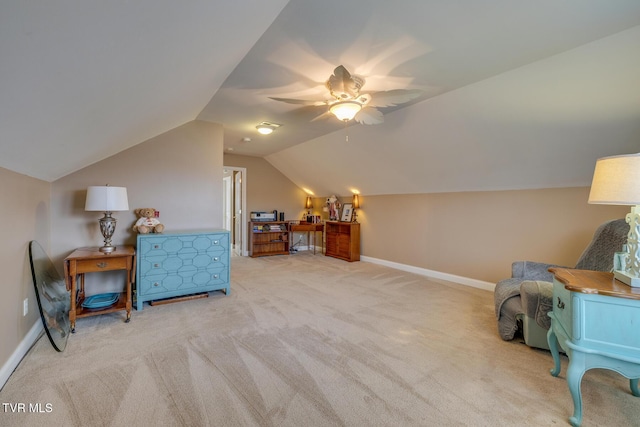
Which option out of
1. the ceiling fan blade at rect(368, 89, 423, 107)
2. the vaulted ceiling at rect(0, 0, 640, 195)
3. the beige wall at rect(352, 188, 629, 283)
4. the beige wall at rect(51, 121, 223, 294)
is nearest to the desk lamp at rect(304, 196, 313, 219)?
the beige wall at rect(352, 188, 629, 283)

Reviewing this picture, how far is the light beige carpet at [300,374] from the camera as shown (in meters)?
1.50

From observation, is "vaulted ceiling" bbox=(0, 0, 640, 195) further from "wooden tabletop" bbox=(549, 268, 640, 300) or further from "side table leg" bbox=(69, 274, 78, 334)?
"wooden tabletop" bbox=(549, 268, 640, 300)

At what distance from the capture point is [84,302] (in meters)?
2.70

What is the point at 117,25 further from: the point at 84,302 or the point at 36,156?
the point at 84,302

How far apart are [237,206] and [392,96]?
4960 millimetres

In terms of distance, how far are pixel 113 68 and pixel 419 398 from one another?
2397 mm

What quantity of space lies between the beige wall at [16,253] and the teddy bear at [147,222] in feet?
2.75

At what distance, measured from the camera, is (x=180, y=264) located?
316cm

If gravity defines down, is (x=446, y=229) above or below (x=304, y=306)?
above

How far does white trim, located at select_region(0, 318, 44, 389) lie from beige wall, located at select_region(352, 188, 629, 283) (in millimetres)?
4671

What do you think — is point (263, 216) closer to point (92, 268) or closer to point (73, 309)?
point (92, 268)

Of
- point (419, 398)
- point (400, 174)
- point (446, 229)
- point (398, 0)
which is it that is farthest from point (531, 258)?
point (398, 0)

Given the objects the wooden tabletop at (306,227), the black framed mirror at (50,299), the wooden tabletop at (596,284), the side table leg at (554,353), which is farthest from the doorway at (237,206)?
the wooden tabletop at (596,284)

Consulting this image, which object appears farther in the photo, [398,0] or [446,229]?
[446,229]
